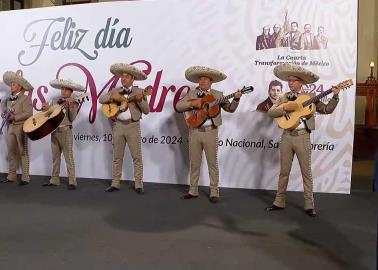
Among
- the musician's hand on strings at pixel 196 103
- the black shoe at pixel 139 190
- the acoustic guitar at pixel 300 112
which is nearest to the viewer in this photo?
the acoustic guitar at pixel 300 112

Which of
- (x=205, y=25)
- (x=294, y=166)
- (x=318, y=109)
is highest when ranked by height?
(x=205, y=25)

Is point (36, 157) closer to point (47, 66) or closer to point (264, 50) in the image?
point (47, 66)

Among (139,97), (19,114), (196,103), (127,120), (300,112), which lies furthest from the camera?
(19,114)

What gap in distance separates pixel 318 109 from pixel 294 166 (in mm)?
1311

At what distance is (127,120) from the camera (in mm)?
5805

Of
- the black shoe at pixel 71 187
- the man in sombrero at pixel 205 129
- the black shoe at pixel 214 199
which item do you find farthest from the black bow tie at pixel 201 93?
the black shoe at pixel 71 187

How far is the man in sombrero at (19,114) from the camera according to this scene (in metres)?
6.27

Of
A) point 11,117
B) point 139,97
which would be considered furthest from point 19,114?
point 139,97

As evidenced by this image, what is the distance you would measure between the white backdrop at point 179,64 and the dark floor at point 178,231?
0.56 meters

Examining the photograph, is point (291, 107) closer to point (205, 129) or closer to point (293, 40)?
point (205, 129)

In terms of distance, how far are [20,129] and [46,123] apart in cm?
79

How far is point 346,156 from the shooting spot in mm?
5805

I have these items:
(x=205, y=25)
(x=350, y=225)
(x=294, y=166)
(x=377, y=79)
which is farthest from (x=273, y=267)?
(x=377, y=79)

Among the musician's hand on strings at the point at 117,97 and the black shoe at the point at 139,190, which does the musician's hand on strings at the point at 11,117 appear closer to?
the musician's hand on strings at the point at 117,97
